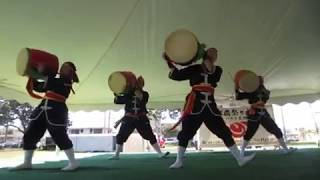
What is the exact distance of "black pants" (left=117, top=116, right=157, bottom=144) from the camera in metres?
4.90

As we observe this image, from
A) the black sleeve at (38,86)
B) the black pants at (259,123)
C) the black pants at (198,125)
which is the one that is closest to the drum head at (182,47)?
the black pants at (198,125)

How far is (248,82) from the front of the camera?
4.25 metres

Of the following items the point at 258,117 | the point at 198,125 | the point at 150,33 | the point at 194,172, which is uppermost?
the point at 150,33

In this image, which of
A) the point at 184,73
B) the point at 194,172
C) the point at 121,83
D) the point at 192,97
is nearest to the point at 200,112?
the point at 192,97

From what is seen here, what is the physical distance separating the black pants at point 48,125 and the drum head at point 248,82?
92.3 inches

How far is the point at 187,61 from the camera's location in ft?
9.54

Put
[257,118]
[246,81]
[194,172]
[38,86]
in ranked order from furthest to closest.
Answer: [257,118] < [246,81] < [38,86] < [194,172]

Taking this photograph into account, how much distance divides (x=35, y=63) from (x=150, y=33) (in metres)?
2.18

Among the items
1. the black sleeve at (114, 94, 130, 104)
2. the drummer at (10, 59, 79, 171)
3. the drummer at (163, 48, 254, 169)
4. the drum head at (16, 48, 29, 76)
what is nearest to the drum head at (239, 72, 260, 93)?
the drummer at (163, 48, 254, 169)

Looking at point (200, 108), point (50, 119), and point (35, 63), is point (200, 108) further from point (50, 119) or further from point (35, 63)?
point (35, 63)

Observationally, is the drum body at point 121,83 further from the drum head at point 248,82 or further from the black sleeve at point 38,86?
the drum head at point 248,82

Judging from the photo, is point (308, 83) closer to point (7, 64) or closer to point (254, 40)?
point (254, 40)

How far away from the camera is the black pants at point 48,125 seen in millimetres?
2980

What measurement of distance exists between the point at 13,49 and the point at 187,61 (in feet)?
9.99
